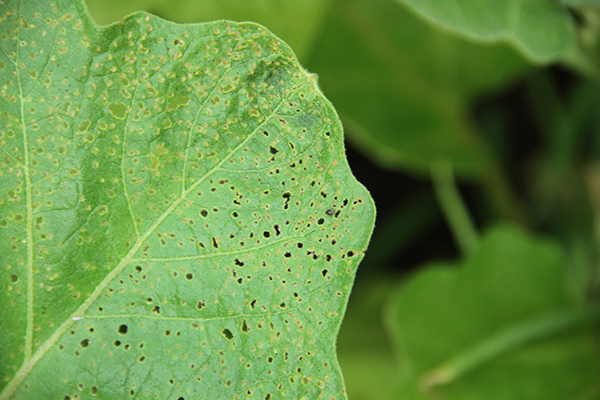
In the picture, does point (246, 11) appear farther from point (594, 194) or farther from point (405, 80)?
point (594, 194)

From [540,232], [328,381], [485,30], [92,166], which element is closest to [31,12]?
[92,166]

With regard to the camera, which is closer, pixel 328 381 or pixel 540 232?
pixel 328 381

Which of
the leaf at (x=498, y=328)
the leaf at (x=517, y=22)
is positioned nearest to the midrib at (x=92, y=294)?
the leaf at (x=517, y=22)

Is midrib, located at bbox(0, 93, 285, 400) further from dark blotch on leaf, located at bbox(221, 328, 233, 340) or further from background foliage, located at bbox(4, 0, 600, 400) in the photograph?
background foliage, located at bbox(4, 0, 600, 400)

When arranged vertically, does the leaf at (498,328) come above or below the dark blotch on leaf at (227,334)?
below

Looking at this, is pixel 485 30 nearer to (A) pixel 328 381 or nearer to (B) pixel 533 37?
(B) pixel 533 37

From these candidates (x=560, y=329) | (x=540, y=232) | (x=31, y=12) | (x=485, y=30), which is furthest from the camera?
(x=540, y=232)

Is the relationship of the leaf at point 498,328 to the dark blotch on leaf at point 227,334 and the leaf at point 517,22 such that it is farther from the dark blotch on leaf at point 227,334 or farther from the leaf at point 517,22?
the dark blotch on leaf at point 227,334
